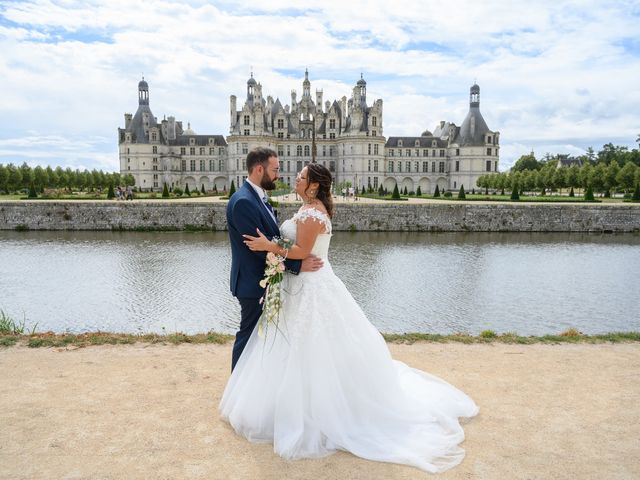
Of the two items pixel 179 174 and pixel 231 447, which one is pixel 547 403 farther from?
pixel 179 174

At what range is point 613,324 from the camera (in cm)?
902

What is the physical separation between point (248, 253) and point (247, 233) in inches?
6.5

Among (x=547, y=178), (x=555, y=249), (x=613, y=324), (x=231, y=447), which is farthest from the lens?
(x=547, y=178)

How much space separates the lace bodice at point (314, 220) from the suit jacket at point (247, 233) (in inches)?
5.0

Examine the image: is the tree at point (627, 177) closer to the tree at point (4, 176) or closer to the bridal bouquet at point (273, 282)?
the bridal bouquet at point (273, 282)

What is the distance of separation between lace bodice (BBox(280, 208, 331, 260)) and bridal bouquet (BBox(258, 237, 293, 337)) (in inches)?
3.2

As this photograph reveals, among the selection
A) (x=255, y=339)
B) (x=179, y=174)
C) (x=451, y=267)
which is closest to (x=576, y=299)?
(x=451, y=267)

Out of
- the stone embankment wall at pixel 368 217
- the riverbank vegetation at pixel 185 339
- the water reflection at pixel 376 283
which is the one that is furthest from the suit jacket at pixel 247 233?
the stone embankment wall at pixel 368 217

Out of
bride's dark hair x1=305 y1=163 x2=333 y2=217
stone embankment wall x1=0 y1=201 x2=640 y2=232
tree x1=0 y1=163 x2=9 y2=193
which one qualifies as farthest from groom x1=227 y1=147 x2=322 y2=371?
tree x1=0 y1=163 x2=9 y2=193

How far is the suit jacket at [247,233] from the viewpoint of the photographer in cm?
341

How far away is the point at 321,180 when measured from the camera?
3.37 meters

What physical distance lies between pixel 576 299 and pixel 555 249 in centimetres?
860

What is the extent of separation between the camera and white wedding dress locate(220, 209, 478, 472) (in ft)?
10.5

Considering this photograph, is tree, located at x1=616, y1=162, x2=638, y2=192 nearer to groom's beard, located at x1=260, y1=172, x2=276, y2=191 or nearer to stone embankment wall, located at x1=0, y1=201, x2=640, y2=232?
stone embankment wall, located at x1=0, y1=201, x2=640, y2=232
